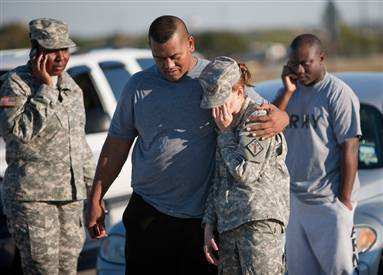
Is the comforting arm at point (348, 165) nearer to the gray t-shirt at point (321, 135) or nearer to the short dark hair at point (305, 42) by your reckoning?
the gray t-shirt at point (321, 135)

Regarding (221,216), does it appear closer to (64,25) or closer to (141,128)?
(141,128)

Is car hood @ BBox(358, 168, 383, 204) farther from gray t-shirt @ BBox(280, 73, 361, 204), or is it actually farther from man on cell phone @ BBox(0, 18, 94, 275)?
man on cell phone @ BBox(0, 18, 94, 275)

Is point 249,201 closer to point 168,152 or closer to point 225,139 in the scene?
point 225,139

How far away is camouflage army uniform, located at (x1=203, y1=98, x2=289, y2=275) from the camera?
379 centimetres

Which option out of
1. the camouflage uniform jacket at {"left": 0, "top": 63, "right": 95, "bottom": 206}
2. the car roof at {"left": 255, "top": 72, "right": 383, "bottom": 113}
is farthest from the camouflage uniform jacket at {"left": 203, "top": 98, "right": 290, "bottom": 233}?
the car roof at {"left": 255, "top": 72, "right": 383, "bottom": 113}

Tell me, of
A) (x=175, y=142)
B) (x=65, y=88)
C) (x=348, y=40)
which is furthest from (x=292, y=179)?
(x=348, y=40)

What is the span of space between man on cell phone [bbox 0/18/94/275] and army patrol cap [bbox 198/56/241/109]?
1.28 metres

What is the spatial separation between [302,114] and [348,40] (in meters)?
66.6

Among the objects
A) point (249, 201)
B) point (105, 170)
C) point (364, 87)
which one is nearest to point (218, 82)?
point (249, 201)

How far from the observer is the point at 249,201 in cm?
380

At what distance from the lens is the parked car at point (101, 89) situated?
6.96 metres

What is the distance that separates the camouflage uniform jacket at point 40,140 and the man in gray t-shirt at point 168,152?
67 centimetres

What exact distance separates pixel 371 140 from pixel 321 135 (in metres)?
1.05

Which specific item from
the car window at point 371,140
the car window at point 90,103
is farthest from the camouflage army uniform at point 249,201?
the car window at point 90,103
